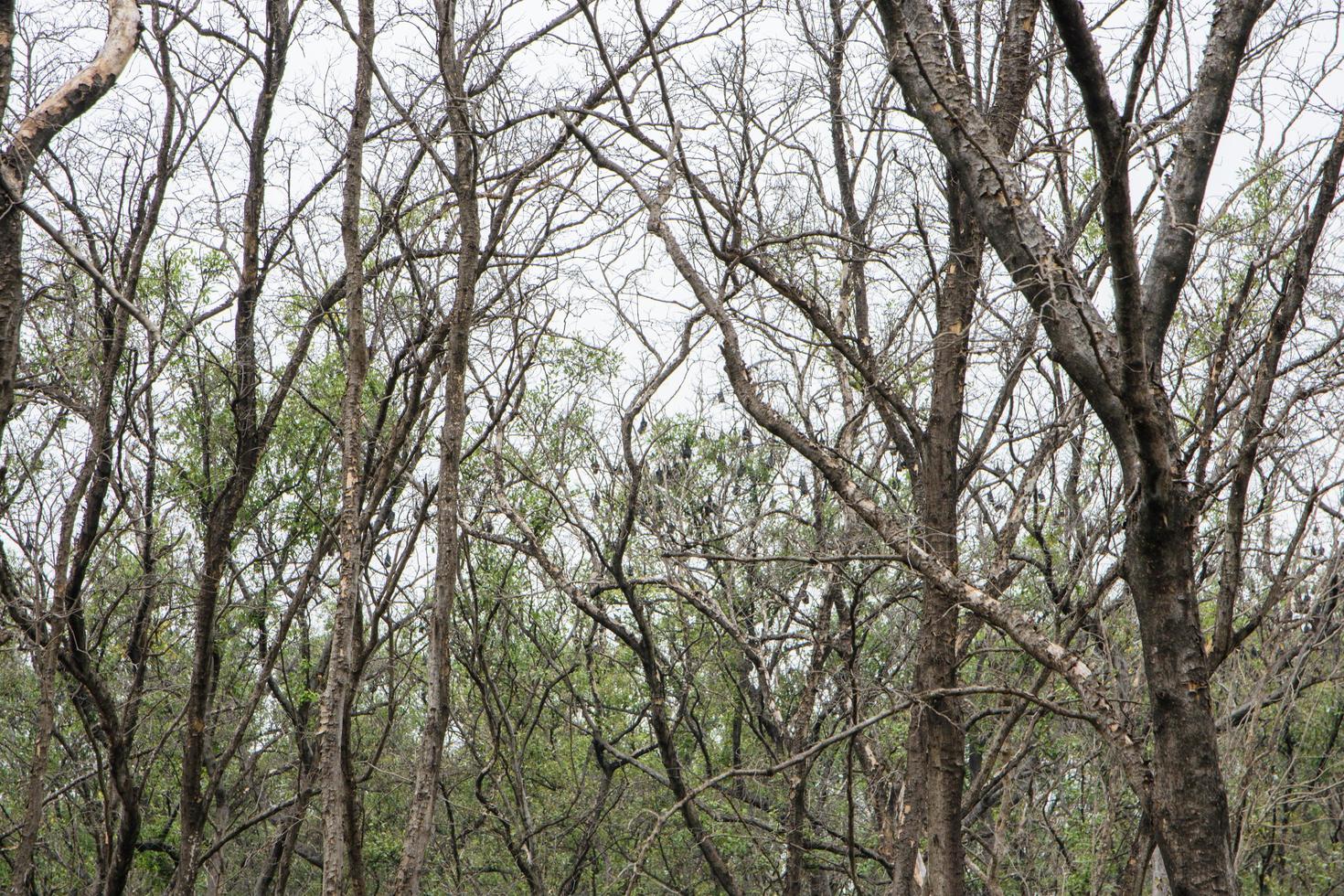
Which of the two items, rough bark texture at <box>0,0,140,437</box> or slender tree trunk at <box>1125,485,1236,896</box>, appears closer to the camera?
slender tree trunk at <box>1125,485,1236,896</box>

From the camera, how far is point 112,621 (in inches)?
626

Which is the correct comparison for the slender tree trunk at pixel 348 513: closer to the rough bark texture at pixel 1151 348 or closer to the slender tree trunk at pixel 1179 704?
the rough bark texture at pixel 1151 348

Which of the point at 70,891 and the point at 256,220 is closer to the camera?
the point at 256,220

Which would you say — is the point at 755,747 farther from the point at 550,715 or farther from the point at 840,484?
the point at 840,484

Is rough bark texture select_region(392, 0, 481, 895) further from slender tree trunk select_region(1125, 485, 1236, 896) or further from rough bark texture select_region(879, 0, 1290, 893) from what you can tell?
slender tree trunk select_region(1125, 485, 1236, 896)

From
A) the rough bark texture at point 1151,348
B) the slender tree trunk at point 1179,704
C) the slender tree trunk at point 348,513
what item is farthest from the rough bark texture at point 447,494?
the slender tree trunk at point 1179,704

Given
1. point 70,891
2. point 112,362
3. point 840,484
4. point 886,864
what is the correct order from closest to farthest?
1. point 840,484
2. point 886,864
3. point 112,362
4. point 70,891

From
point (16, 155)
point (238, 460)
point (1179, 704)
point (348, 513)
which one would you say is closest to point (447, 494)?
point (348, 513)

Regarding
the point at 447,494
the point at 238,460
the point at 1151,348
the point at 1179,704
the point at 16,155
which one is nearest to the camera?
the point at 1179,704

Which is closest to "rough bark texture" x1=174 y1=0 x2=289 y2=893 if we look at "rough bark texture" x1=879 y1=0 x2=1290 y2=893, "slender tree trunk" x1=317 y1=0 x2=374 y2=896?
"slender tree trunk" x1=317 y1=0 x2=374 y2=896

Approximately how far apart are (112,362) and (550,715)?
26.7ft

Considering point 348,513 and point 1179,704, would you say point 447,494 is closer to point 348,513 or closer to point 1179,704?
point 348,513

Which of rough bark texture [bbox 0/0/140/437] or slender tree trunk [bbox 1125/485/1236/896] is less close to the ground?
rough bark texture [bbox 0/0/140/437]

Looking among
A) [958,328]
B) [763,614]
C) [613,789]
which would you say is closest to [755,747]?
[613,789]
